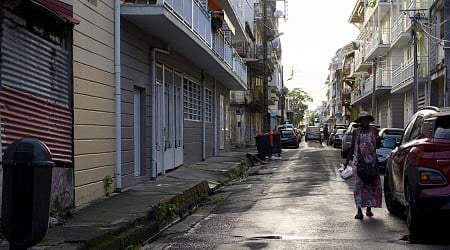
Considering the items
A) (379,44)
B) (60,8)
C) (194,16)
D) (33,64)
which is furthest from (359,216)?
(379,44)

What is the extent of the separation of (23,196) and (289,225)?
19.3 ft

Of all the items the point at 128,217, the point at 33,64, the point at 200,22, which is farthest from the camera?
the point at 200,22

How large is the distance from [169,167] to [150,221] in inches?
333

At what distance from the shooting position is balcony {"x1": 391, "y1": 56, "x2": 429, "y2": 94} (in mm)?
30625

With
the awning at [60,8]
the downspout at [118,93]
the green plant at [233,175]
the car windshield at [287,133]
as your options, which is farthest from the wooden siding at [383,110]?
the awning at [60,8]

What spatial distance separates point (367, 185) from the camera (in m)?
10.3

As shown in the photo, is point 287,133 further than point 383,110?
No

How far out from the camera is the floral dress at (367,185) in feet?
33.6

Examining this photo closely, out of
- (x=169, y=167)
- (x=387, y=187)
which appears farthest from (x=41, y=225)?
(x=169, y=167)

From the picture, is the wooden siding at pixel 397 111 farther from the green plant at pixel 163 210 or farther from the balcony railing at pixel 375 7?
the green plant at pixel 163 210

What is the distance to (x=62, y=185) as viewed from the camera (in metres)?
9.39

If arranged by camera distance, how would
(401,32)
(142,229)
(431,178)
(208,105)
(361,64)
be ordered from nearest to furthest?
(431,178), (142,229), (208,105), (401,32), (361,64)

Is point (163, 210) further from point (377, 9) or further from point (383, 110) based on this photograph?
point (383, 110)

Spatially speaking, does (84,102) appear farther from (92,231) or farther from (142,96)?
(142,96)
